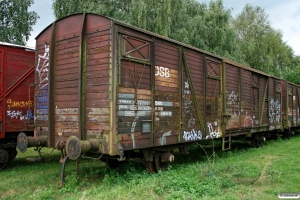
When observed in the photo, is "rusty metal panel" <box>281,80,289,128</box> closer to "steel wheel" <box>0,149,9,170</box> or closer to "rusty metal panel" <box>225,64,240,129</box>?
"rusty metal panel" <box>225,64,240,129</box>

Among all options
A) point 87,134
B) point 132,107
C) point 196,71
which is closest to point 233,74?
point 196,71

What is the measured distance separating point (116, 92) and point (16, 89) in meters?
4.52

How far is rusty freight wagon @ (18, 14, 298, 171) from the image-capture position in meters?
5.91

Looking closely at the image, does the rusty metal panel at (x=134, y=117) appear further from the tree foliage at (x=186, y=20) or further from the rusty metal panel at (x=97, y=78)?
the tree foliage at (x=186, y=20)

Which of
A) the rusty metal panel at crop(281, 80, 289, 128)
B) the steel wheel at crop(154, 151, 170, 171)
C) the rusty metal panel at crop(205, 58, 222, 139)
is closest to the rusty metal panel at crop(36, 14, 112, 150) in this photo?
the steel wheel at crop(154, 151, 170, 171)

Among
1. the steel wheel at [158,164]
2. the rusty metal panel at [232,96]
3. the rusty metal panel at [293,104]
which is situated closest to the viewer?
the steel wheel at [158,164]

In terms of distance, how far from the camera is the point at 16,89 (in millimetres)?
8773

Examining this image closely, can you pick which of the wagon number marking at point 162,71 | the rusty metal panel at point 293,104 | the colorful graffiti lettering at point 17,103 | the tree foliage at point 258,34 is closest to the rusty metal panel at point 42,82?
the colorful graffiti lettering at point 17,103

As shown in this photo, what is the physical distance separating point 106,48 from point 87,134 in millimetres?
1907

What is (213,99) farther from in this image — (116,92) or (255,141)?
(255,141)

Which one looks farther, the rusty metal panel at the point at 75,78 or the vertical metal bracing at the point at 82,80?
the vertical metal bracing at the point at 82,80

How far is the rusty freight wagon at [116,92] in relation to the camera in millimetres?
5906

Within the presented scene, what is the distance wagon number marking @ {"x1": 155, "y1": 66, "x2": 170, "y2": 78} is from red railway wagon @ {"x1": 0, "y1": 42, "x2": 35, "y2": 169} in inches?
177

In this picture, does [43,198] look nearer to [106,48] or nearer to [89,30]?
[106,48]
